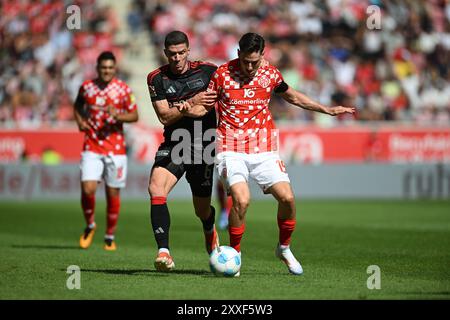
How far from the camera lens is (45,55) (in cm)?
2675

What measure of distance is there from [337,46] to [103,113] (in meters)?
16.4

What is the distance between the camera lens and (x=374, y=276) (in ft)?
30.5

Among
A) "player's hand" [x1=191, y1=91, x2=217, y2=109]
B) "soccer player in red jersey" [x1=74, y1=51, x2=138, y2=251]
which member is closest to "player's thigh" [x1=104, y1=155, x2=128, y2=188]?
"soccer player in red jersey" [x1=74, y1=51, x2=138, y2=251]

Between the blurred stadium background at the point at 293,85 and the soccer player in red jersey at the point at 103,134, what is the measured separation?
7265 mm

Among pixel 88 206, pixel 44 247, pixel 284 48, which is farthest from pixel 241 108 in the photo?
pixel 284 48

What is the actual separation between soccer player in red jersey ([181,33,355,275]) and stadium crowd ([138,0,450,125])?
1764 cm

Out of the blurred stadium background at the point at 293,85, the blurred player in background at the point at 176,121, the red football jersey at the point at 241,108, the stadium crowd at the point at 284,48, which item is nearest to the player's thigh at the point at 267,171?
the red football jersey at the point at 241,108

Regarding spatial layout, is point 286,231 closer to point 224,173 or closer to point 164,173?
point 224,173

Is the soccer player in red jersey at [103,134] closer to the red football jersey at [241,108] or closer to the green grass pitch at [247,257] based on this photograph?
the green grass pitch at [247,257]

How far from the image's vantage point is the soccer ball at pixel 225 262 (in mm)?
9172
